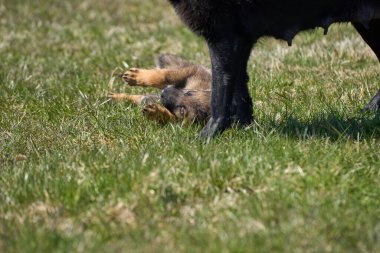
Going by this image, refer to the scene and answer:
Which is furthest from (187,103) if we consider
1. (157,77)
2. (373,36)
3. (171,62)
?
(373,36)

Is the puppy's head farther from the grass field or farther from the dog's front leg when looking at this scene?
the dog's front leg

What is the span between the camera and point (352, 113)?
5.72m

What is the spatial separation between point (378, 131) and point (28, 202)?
2425 mm

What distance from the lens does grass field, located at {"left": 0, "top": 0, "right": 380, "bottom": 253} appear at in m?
3.53

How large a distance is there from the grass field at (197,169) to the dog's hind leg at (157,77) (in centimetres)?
27

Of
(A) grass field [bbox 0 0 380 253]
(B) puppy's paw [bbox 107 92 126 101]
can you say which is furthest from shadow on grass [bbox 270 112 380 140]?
(B) puppy's paw [bbox 107 92 126 101]

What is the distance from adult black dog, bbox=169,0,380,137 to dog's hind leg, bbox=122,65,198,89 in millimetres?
1130

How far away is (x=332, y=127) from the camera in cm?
503

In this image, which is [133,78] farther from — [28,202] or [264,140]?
[28,202]

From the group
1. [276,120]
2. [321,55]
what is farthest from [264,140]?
[321,55]

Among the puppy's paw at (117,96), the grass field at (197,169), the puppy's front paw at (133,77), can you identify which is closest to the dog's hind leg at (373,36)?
the grass field at (197,169)

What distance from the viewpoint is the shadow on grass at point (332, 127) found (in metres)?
4.98

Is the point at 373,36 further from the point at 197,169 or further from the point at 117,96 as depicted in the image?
the point at 197,169

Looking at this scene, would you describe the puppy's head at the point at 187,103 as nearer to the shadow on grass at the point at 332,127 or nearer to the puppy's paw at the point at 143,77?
the puppy's paw at the point at 143,77
